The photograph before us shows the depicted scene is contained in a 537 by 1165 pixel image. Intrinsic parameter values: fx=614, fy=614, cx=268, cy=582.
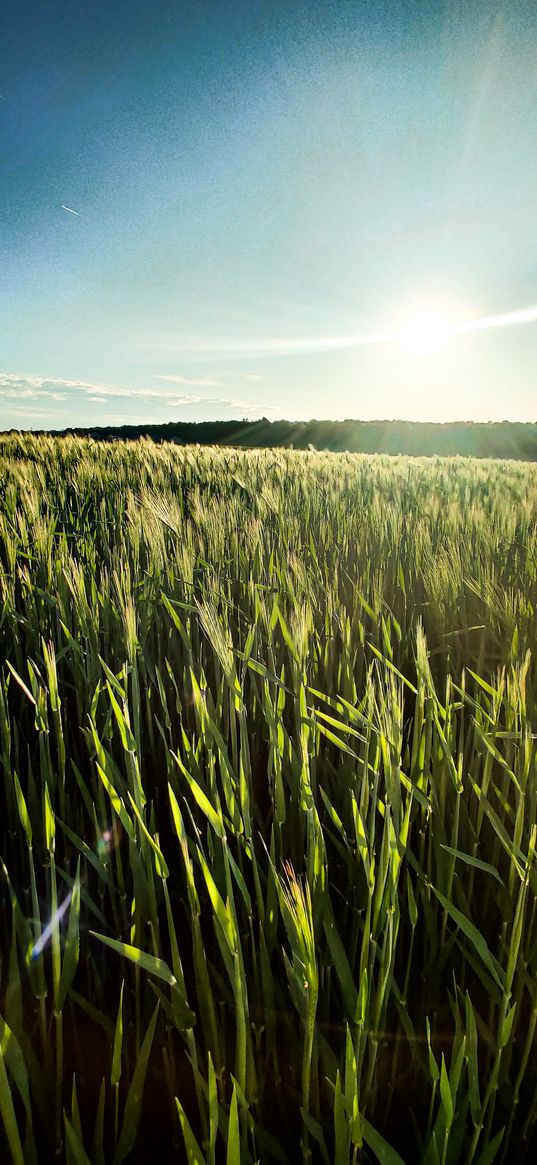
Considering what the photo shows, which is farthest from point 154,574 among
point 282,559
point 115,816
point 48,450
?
point 48,450

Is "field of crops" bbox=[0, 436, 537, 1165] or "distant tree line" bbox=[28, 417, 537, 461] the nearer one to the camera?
"field of crops" bbox=[0, 436, 537, 1165]

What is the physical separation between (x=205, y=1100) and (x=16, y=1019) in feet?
0.47

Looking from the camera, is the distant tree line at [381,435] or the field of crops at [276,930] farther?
the distant tree line at [381,435]

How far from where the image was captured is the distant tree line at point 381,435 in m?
24.5

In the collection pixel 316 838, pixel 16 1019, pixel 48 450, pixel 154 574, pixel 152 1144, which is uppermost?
pixel 48 450

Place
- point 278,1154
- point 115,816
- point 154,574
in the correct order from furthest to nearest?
point 154,574 → point 115,816 → point 278,1154

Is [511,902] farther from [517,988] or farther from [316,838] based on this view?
[316,838]

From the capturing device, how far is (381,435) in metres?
27.7

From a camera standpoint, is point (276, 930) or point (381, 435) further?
point (381, 435)

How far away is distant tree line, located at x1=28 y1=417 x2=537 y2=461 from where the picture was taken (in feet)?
80.3

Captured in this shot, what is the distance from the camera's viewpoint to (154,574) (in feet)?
3.60

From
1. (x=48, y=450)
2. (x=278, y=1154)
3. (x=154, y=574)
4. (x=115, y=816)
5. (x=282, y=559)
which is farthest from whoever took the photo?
(x=48, y=450)

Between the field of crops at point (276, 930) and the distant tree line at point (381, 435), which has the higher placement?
the distant tree line at point (381, 435)

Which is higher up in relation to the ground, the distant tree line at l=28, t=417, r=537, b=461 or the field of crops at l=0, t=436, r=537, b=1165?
the distant tree line at l=28, t=417, r=537, b=461
